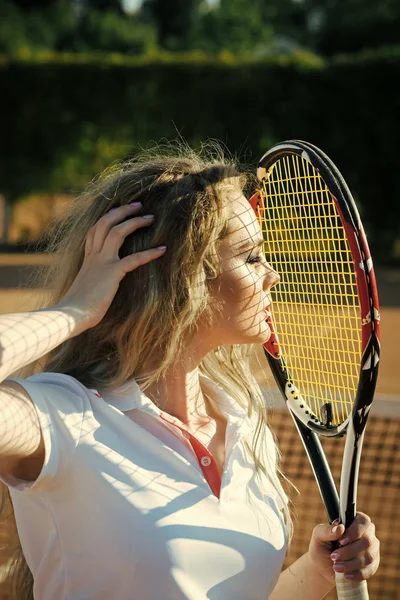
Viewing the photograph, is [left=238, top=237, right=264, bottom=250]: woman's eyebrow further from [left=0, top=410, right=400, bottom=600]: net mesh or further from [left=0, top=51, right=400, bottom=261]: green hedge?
[left=0, top=51, right=400, bottom=261]: green hedge

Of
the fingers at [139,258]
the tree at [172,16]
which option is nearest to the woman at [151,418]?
the fingers at [139,258]

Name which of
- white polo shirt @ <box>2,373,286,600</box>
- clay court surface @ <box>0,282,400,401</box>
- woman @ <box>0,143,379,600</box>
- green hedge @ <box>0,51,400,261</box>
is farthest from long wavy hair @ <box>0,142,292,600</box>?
green hedge @ <box>0,51,400,261</box>

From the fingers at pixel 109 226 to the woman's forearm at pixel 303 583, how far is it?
2.54 feet

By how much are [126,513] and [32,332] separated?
0.35 meters

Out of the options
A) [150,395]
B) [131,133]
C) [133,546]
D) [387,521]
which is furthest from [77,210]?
[131,133]

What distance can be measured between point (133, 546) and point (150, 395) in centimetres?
36

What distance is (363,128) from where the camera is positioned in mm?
16547

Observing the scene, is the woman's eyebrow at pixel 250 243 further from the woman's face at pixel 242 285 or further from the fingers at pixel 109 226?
the fingers at pixel 109 226

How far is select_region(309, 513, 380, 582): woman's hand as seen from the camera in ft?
5.72

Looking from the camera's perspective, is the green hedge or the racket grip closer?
the racket grip

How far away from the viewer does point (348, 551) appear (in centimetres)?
175

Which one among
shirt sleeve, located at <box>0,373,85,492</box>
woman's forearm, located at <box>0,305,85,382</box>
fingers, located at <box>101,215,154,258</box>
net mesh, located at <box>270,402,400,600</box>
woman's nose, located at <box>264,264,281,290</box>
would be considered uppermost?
fingers, located at <box>101,215,154,258</box>

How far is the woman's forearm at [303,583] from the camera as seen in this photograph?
1881 mm

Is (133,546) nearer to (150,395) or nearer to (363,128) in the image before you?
(150,395)
